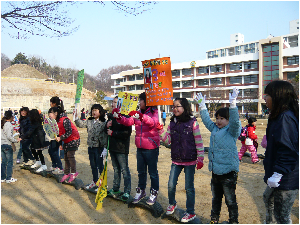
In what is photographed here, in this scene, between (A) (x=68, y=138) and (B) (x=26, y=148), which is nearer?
(A) (x=68, y=138)

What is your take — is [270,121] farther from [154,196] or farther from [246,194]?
[246,194]

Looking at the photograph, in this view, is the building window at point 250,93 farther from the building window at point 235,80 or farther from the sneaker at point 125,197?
the sneaker at point 125,197

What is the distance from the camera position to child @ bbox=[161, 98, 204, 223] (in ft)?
11.8

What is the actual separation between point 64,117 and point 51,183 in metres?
1.57

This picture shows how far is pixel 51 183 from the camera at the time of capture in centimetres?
571

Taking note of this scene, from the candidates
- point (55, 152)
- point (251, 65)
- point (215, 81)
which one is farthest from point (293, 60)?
point (55, 152)

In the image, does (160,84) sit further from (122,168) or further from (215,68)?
(215,68)

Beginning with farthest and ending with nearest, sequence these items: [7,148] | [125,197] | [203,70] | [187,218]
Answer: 1. [203,70]
2. [7,148]
3. [125,197]
4. [187,218]

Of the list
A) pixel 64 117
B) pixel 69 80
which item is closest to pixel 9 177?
pixel 64 117

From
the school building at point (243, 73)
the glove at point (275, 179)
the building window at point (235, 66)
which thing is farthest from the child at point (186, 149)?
the building window at point (235, 66)

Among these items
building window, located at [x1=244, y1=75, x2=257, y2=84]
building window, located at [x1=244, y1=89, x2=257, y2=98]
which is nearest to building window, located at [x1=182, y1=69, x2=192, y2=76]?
building window, located at [x1=244, y1=75, x2=257, y2=84]

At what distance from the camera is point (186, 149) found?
361 cm

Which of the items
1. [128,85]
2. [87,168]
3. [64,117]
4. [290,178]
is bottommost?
[87,168]

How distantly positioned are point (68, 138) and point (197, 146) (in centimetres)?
310
